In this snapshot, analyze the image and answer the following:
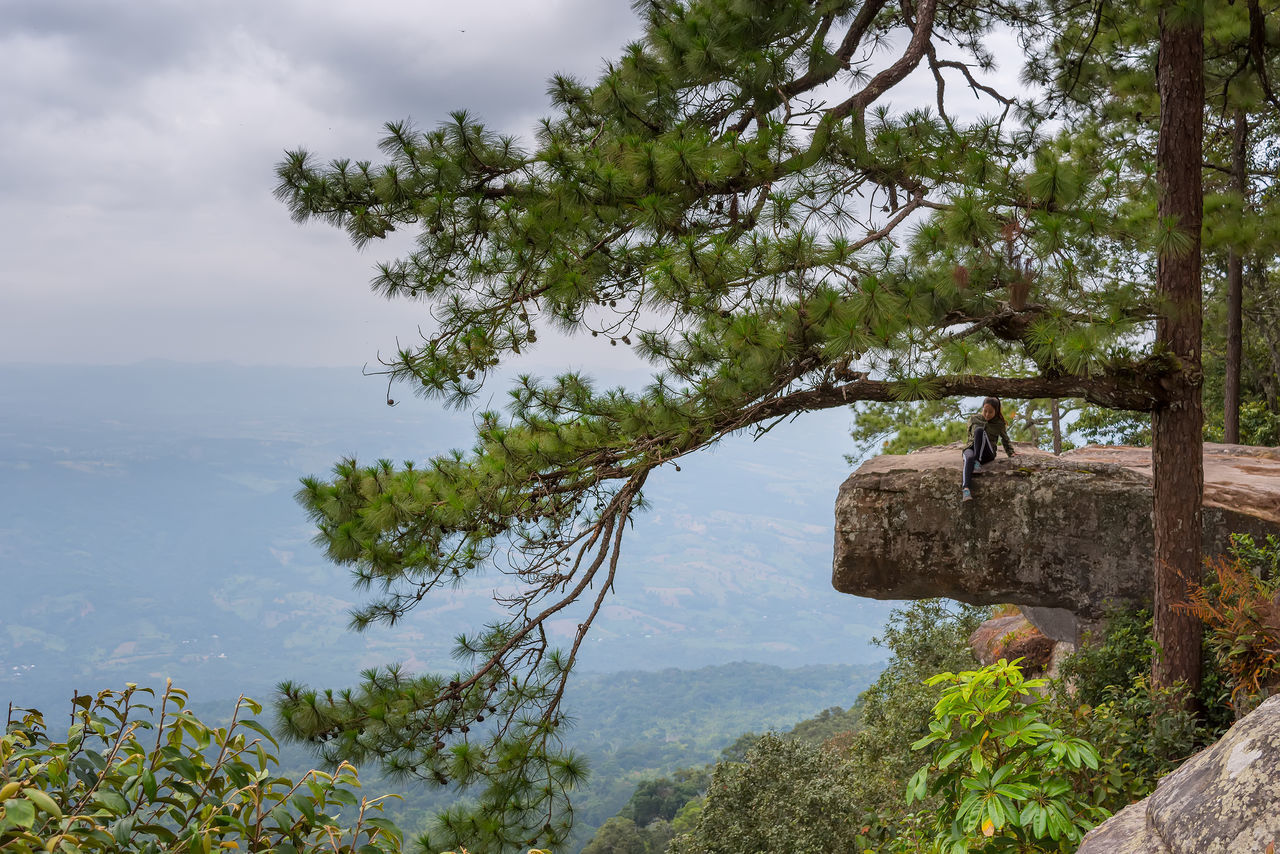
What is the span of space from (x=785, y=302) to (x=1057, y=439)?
10764 millimetres

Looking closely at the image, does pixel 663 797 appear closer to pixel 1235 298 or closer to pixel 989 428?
pixel 989 428

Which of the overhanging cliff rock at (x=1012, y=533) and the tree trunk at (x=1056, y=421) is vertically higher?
the tree trunk at (x=1056, y=421)

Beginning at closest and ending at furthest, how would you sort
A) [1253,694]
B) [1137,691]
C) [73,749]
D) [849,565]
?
1. [73,749]
2. [1253,694]
3. [1137,691]
4. [849,565]

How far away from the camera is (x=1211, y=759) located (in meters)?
2.14

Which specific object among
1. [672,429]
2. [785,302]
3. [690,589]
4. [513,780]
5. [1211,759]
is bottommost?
[690,589]

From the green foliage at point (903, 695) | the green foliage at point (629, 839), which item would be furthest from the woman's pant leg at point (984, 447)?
the green foliage at point (629, 839)

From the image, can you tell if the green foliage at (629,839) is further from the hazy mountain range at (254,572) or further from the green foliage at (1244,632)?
the hazy mountain range at (254,572)

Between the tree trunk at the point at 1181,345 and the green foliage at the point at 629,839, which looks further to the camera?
the green foliage at the point at 629,839

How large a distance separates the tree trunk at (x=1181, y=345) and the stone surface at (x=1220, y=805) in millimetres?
3104

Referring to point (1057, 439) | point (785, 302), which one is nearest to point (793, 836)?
point (785, 302)

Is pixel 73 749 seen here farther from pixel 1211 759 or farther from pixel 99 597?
pixel 99 597

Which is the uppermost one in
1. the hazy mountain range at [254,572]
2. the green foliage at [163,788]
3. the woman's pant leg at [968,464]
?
the woman's pant leg at [968,464]

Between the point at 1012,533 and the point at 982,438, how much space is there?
0.81 m

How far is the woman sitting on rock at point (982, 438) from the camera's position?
256 inches
